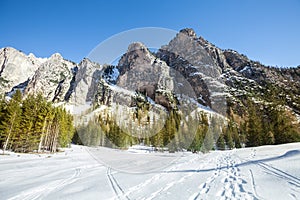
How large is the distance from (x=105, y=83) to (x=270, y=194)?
148 meters

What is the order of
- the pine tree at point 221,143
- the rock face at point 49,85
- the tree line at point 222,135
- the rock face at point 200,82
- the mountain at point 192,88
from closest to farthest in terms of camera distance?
the tree line at point 222,135 → the pine tree at point 221,143 → the mountain at point 192,88 → the rock face at point 200,82 → the rock face at point 49,85

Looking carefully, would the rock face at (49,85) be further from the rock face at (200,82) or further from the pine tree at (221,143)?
the pine tree at (221,143)

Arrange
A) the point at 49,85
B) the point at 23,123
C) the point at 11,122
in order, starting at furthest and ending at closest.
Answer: the point at 49,85 < the point at 23,123 < the point at 11,122

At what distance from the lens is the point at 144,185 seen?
21.2ft

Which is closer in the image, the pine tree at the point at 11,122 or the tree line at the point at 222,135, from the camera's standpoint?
the pine tree at the point at 11,122

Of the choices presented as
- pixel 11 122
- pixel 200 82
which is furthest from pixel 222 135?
pixel 200 82

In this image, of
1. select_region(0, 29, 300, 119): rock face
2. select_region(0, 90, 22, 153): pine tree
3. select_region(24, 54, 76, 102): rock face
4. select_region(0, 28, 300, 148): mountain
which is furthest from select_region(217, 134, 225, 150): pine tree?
select_region(24, 54, 76, 102): rock face

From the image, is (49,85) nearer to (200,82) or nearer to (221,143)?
(200,82)

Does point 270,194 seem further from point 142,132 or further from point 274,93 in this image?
point 274,93

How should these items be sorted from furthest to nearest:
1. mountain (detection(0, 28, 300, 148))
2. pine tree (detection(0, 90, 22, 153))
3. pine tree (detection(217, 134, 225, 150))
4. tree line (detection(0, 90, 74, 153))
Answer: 1. mountain (detection(0, 28, 300, 148))
2. pine tree (detection(217, 134, 225, 150))
3. tree line (detection(0, 90, 74, 153))
4. pine tree (detection(0, 90, 22, 153))

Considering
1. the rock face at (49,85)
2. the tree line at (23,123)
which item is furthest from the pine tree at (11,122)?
the rock face at (49,85)

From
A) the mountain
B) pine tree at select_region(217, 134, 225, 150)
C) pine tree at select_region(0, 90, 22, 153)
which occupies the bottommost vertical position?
pine tree at select_region(217, 134, 225, 150)

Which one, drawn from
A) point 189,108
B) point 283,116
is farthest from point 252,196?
point 189,108

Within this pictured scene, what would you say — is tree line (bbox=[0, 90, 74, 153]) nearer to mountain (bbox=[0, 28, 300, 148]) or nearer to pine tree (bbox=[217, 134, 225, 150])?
pine tree (bbox=[217, 134, 225, 150])
